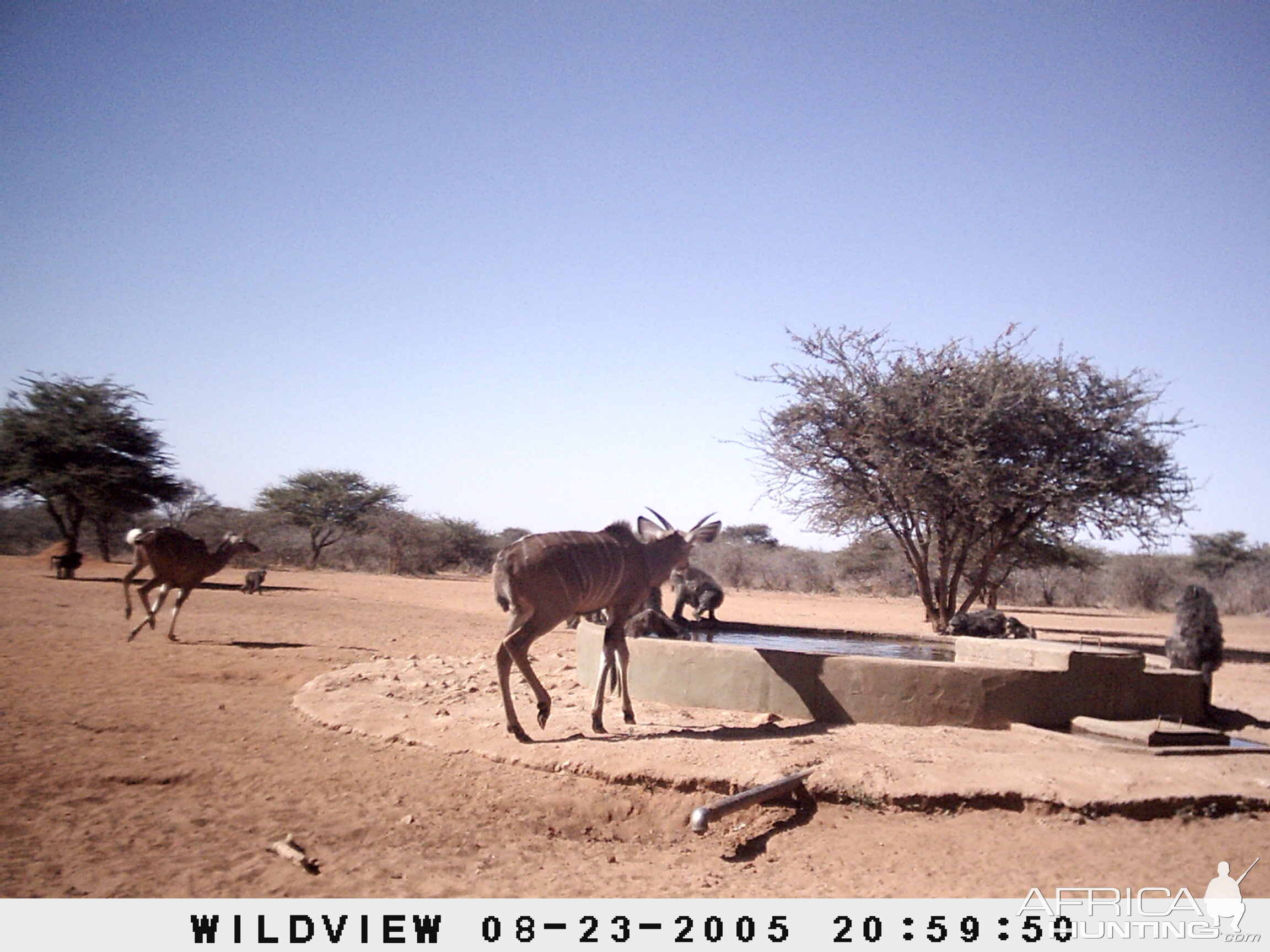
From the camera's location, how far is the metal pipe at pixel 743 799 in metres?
5.85

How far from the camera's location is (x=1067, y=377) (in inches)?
726

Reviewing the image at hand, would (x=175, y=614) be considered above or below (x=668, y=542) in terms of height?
below

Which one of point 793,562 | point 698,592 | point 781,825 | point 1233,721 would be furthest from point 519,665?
point 793,562

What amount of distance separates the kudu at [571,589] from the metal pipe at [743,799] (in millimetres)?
2098

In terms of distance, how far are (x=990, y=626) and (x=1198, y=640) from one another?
345 centimetres

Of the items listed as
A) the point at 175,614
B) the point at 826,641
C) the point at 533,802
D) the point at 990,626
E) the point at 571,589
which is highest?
the point at 571,589

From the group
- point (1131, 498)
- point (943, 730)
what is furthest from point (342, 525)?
point (943, 730)

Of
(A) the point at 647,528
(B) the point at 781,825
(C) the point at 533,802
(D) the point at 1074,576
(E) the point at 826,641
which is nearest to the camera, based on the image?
(B) the point at 781,825

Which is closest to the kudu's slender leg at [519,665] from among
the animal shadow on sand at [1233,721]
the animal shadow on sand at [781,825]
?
the animal shadow on sand at [781,825]

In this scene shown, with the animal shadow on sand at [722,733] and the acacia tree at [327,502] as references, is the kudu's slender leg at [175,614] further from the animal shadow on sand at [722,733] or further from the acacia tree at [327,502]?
the acacia tree at [327,502]

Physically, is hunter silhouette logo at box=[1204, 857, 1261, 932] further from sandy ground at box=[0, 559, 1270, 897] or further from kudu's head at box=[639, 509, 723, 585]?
kudu's head at box=[639, 509, 723, 585]

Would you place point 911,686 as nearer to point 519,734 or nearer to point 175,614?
point 519,734

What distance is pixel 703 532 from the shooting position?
32.0 ft
